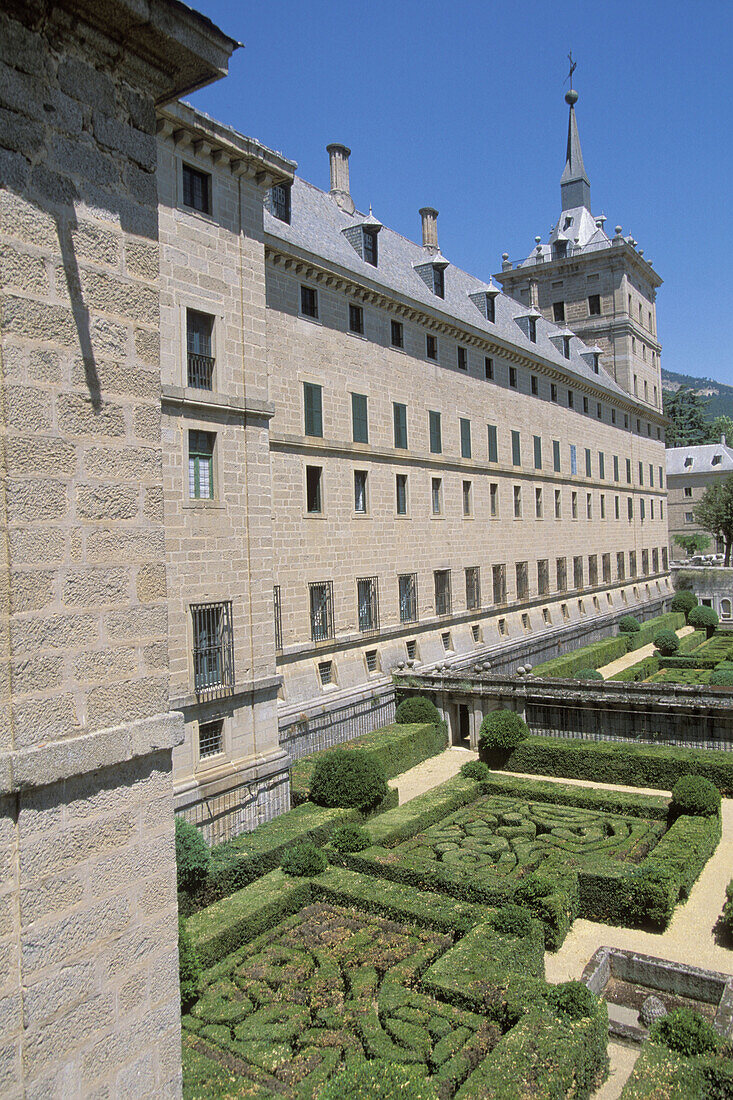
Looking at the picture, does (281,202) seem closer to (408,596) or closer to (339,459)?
(339,459)

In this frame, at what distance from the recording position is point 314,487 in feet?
80.1

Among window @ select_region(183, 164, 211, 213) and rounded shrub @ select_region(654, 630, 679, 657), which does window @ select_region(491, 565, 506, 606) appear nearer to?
rounded shrub @ select_region(654, 630, 679, 657)

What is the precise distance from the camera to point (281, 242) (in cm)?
2192

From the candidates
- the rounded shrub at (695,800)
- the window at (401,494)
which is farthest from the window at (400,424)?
the rounded shrub at (695,800)

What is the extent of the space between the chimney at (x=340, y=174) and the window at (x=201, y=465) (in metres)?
18.0

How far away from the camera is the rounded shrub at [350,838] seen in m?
15.6

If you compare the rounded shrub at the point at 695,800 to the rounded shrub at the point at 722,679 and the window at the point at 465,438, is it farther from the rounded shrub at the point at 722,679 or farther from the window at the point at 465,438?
the window at the point at 465,438

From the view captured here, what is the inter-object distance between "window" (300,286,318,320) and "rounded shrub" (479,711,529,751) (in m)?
13.9

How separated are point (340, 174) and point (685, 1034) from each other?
3091 cm

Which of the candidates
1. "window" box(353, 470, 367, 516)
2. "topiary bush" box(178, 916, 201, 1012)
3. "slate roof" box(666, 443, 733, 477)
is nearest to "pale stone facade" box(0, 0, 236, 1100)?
"topiary bush" box(178, 916, 201, 1012)

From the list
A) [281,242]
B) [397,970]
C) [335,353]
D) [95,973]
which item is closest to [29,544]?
[95,973]

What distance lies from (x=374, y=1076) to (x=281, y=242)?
20.3 m

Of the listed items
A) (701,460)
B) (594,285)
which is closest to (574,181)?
(594,285)

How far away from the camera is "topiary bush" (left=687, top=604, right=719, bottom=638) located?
47094mm
